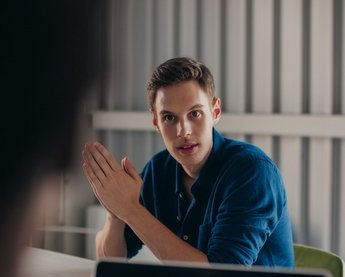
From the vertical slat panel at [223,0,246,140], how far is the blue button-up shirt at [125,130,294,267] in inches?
69.1

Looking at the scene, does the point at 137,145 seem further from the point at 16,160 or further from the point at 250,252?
the point at 16,160

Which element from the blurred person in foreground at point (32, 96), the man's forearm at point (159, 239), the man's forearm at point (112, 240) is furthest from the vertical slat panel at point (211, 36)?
the blurred person in foreground at point (32, 96)

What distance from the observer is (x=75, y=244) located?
4453mm

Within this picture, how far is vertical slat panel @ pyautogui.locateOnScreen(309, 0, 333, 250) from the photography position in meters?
3.46

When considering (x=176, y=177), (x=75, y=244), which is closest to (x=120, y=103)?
(x=75, y=244)

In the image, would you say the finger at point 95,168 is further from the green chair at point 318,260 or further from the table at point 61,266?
the green chair at point 318,260

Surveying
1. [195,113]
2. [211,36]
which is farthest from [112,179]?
[211,36]

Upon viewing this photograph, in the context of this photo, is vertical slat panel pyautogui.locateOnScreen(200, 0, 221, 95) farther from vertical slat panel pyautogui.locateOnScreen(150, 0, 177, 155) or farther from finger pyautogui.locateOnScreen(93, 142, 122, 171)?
finger pyautogui.locateOnScreen(93, 142, 122, 171)

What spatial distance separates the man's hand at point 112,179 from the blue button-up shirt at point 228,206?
0.73 ft

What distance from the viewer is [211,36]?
387 cm

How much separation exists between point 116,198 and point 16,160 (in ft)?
4.03

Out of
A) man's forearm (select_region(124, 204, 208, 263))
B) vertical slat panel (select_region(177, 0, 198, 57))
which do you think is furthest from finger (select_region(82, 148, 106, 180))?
vertical slat panel (select_region(177, 0, 198, 57))

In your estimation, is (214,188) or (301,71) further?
(301,71)

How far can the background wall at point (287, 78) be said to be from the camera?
347cm
